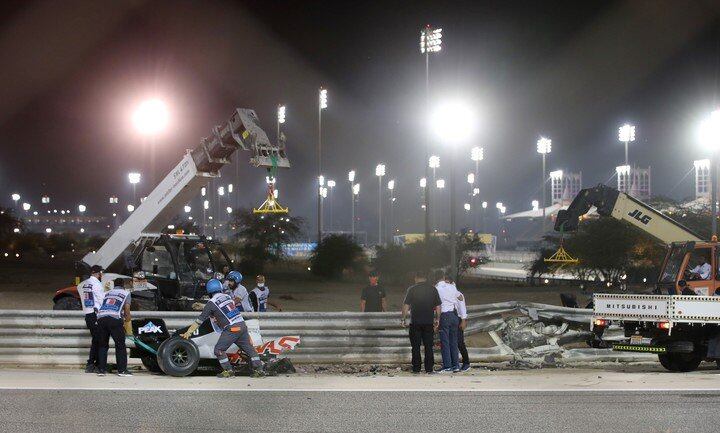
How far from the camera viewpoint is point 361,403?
10711 mm

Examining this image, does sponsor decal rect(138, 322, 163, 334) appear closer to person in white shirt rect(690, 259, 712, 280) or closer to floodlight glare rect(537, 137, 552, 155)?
person in white shirt rect(690, 259, 712, 280)

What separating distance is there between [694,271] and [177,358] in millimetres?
8796

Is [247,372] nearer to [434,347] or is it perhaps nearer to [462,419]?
[434,347]

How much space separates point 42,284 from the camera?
39.7m

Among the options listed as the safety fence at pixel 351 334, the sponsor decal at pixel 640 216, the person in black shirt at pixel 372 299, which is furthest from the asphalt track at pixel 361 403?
the sponsor decal at pixel 640 216

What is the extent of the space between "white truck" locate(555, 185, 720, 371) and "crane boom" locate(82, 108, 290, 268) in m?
6.87

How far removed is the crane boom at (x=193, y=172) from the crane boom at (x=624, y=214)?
18.4 feet

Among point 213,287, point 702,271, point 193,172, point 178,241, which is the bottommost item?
point 213,287

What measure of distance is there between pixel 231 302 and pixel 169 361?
122cm

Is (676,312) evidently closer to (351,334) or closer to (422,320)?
(422,320)

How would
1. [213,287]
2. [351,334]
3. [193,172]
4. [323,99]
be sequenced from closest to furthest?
[213,287], [351,334], [193,172], [323,99]

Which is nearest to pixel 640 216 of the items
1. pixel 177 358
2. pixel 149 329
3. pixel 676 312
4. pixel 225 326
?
pixel 676 312

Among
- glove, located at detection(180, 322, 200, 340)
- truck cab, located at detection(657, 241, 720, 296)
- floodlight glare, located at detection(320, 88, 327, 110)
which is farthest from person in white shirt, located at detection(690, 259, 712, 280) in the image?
floodlight glare, located at detection(320, 88, 327, 110)

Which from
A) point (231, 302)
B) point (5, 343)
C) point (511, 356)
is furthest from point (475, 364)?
point (5, 343)
